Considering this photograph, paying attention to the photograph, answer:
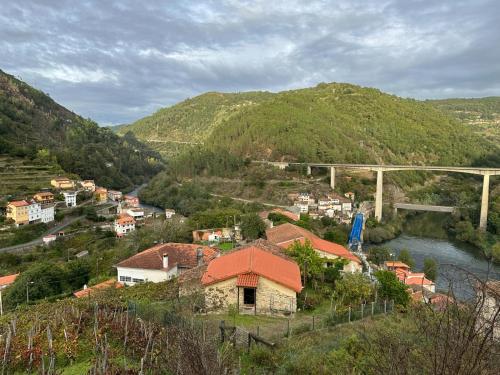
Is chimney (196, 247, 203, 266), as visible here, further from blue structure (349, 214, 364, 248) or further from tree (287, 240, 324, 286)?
blue structure (349, 214, 364, 248)

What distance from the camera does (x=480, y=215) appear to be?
4772cm

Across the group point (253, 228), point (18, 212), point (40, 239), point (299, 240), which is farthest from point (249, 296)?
point (18, 212)

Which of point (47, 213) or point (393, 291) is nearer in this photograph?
point (393, 291)

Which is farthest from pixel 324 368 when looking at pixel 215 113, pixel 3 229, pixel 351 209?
pixel 215 113

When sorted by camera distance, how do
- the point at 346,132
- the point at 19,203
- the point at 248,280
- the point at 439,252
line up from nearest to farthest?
the point at 248,280
the point at 439,252
the point at 19,203
the point at 346,132

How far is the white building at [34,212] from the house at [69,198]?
7317 mm

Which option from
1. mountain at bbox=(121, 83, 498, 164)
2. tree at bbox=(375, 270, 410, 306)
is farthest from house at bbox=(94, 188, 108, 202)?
tree at bbox=(375, 270, 410, 306)

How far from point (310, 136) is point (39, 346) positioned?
7865 centimetres

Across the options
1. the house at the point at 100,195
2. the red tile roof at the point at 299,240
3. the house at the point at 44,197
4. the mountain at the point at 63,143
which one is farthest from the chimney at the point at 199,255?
the mountain at the point at 63,143

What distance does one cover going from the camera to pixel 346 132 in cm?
9219

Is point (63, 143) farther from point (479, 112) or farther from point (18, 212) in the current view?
point (479, 112)

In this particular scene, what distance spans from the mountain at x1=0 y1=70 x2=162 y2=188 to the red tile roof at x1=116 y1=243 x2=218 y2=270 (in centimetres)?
4679

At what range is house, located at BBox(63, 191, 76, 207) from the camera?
5006 cm

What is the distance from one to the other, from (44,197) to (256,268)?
4359 centimetres
